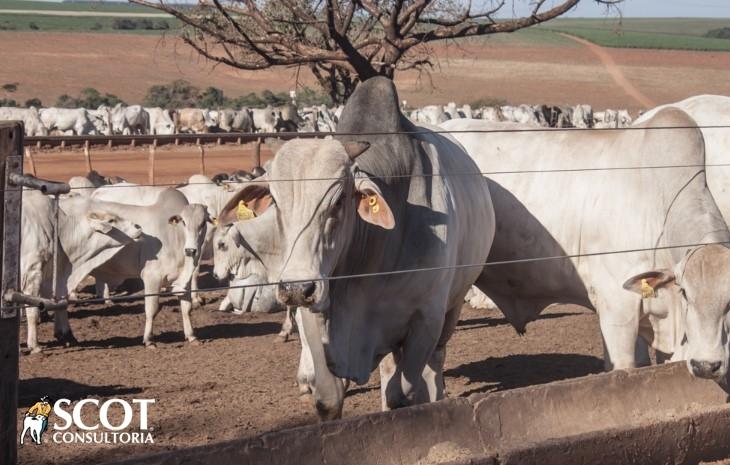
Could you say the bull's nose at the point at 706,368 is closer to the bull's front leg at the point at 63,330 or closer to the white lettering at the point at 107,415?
the white lettering at the point at 107,415

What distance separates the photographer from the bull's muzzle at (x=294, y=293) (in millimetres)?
5324

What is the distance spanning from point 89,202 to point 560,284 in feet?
22.1

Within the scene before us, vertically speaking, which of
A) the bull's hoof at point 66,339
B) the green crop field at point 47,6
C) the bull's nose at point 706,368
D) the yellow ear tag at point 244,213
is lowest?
the bull's hoof at point 66,339

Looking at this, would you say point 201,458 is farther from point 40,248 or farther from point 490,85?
point 490,85

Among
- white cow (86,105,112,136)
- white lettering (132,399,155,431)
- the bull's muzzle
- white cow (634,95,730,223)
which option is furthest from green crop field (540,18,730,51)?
the bull's muzzle

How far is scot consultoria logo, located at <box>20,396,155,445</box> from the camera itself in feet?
24.0

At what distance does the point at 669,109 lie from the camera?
7.91 metres

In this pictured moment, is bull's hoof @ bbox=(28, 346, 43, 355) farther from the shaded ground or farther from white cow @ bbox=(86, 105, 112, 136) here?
white cow @ bbox=(86, 105, 112, 136)

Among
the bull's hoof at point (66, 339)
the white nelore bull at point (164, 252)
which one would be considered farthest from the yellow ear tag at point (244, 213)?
the white nelore bull at point (164, 252)

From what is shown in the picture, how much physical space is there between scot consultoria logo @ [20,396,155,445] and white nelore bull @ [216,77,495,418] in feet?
6.16

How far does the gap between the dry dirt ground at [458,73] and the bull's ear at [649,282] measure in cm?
6045

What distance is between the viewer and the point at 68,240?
12352 mm

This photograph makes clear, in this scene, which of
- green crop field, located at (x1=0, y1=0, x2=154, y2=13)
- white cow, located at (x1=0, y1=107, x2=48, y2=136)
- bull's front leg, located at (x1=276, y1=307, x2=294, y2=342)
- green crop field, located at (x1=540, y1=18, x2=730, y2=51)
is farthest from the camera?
green crop field, located at (x1=0, y1=0, x2=154, y2=13)

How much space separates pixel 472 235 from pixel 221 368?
389 cm
